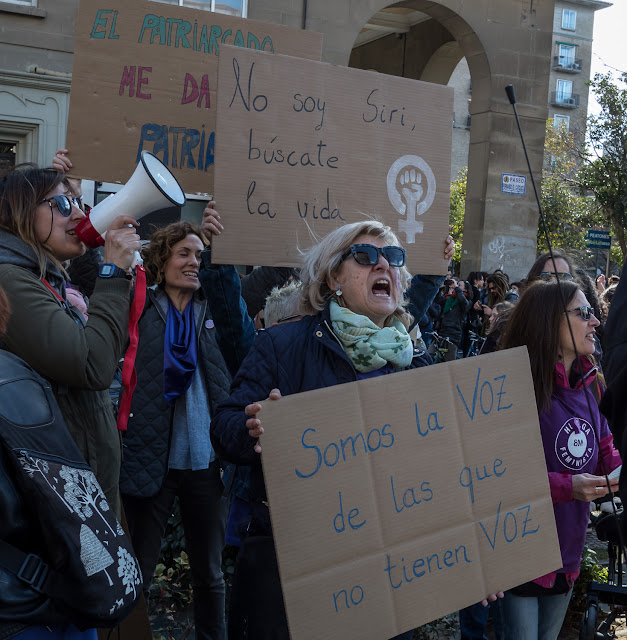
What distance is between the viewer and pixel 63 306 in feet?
7.95

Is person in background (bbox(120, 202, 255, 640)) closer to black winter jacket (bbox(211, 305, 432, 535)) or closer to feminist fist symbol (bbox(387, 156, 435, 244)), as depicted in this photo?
feminist fist symbol (bbox(387, 156, 435, 244))

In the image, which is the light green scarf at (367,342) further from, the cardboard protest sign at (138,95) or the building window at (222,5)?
the building window at (222,5)

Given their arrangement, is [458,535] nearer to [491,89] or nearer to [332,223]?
[332,223]

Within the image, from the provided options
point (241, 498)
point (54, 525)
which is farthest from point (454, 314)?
point (54, 525)

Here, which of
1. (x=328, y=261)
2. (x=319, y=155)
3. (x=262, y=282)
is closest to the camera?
(x=328, y=261)

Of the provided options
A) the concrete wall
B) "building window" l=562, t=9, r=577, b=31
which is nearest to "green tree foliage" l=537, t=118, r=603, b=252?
the concrete wall

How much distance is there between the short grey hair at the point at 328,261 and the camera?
2490 mm

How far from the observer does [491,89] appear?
13031mm

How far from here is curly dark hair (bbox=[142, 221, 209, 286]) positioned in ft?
11.4

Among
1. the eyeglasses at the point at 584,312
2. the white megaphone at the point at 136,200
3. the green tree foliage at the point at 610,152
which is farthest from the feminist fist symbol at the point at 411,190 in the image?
the green tree foliage at the point at 610,152

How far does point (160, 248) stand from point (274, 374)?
1.36 metres

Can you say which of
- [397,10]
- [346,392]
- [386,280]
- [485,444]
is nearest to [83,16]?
[386,280]

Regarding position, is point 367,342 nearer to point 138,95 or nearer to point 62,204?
point 62,204

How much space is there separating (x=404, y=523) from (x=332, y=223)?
1232 millimetres
